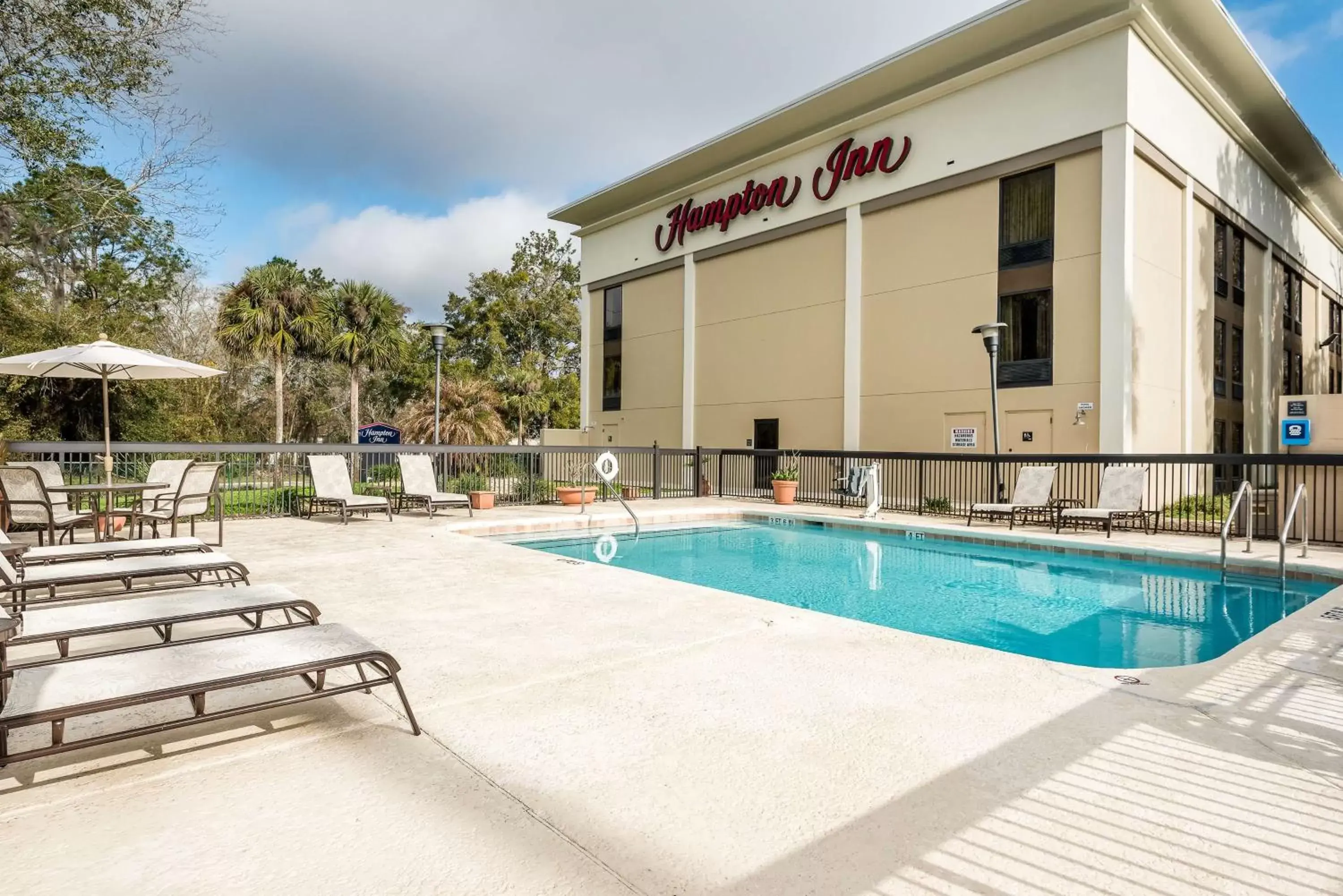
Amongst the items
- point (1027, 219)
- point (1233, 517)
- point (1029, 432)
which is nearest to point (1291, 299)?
point (1027, 219)

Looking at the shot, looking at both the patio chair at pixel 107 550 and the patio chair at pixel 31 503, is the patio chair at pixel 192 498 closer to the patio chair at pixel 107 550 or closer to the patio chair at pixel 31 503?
the patio chair at pixel 31 503

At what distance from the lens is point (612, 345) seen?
2428 centimetres

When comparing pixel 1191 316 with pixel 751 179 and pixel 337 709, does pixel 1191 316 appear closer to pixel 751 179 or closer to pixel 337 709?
pixel 751 179

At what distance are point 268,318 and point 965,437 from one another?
21.2 metres

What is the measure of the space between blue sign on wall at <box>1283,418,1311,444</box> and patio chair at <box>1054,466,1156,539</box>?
296 centimetres

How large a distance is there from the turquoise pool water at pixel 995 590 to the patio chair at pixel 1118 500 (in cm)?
122

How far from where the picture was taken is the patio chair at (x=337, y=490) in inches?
350

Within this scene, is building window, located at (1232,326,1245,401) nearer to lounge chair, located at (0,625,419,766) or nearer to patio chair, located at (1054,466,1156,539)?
patio chair, located at (1054,466,1156,539)

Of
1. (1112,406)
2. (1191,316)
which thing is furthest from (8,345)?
(1191,316)

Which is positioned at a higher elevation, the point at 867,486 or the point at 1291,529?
the point at 867,486

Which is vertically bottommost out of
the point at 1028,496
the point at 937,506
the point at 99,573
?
the point at 937,506

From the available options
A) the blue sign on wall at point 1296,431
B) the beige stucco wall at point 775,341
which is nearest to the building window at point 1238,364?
the blue sign on wall at point 1296,431

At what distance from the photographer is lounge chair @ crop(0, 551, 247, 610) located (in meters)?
3.25

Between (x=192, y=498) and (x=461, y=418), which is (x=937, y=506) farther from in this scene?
(x=461, y=418)
